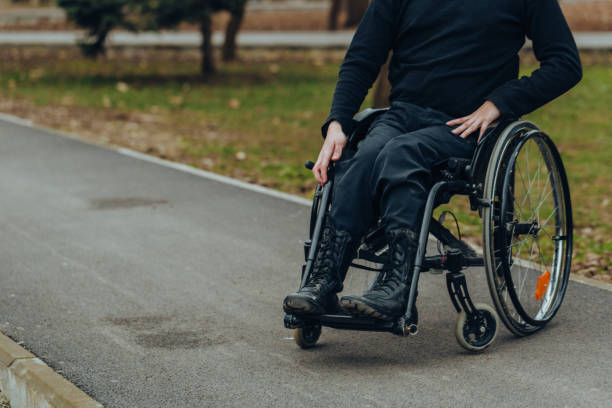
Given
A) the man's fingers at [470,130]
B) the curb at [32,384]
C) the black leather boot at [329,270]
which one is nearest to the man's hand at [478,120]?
the man's fingers at [470,130]

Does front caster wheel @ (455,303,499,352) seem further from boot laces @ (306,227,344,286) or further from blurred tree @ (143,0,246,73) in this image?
blurred tree @ (143,0,246,73)

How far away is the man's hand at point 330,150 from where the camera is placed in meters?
3.98

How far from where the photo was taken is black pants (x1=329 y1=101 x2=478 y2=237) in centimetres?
372

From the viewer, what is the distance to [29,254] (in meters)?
5.83

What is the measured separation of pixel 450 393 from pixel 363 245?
80cm

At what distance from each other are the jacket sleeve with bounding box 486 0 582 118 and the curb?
210cm

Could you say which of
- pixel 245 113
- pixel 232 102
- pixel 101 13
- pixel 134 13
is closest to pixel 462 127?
pixel 245 113

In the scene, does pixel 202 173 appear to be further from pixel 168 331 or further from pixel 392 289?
pixel 392 289

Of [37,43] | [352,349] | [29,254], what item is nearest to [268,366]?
[352,349]

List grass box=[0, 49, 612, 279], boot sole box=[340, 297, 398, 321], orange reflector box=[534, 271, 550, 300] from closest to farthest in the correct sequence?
1. boot sole box=[340, 297, 398, 321]
2. orange reflector box=[534, 271, 550, 300]
3. grass box=[0, 49, 612, 279]

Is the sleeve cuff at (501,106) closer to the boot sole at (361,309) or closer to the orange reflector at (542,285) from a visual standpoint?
the orange reflector at (542,285)

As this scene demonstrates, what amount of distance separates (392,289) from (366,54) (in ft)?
3.86

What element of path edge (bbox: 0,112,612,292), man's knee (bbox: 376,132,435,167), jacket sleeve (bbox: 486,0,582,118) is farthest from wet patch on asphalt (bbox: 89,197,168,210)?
jacket sleeve (bbox: 486,0,582,118)

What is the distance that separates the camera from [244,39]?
86.8 ft
